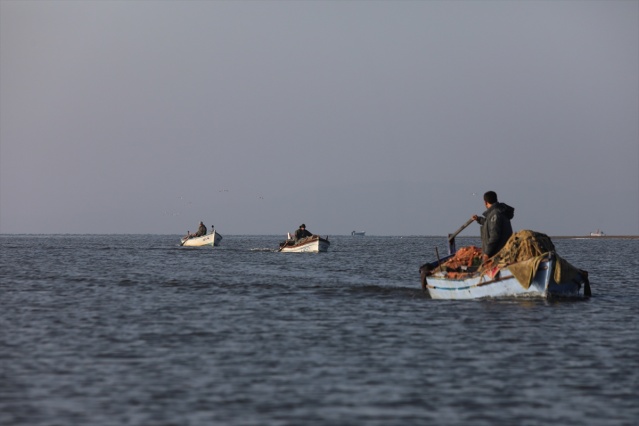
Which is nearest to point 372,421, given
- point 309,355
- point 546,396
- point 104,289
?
point 546,396

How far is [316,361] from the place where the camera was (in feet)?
56.9

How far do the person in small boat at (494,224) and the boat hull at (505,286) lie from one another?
3.18 ft

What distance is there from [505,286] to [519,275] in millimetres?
818

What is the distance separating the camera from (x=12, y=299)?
1259 inches

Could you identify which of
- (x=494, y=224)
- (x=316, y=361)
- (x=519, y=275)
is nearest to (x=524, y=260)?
(x=519, y=275)

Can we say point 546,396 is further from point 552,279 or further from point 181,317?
point 552,279

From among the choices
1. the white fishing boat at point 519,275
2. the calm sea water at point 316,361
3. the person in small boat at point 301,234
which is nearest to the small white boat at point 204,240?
the person in small boat at point 301,234

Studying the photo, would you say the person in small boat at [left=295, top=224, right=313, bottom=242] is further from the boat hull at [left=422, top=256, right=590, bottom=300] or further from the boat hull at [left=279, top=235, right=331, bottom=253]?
the boat hull at [left=422, top=256, right=590, bottom=300]

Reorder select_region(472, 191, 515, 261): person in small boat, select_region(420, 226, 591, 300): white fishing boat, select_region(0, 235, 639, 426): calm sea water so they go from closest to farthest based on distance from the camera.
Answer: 1. select_region(0, 235, 639, 426): calm sea water
2. select_region(420, 226, 591, 300): white fishing boat
3. select_region(472, 191, 515, 261): person in small boat

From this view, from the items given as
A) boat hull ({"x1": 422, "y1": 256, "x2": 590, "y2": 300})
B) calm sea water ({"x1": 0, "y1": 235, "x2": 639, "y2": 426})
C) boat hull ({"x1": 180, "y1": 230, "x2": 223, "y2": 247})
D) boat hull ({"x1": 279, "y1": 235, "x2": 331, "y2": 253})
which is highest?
boat hull ({"x1": 180, "y1": 230, "x2": 223, "y2": 247})

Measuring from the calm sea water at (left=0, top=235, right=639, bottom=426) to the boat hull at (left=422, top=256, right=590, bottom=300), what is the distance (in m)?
0.41

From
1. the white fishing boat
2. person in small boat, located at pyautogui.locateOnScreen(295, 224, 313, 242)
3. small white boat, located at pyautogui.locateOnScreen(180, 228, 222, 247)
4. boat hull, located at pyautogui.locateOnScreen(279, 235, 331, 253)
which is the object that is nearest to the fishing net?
the white fishing boat

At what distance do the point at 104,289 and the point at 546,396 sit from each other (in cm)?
2586

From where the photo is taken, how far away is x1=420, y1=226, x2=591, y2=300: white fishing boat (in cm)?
2862
